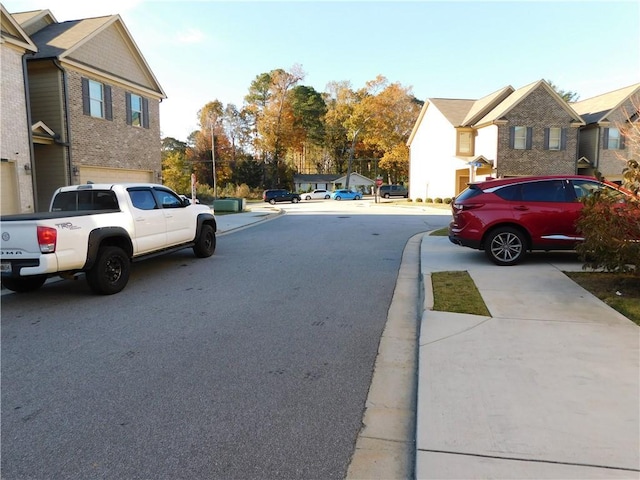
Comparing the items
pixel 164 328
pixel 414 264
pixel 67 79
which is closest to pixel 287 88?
pixel 67 79

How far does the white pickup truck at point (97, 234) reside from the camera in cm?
652

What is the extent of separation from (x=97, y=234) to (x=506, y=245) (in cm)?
745

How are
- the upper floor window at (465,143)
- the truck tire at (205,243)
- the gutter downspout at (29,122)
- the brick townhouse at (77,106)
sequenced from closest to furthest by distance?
1. the truck tire at (205,243)
2. the gutter downspout at (29,122)
3. the brick townhouse at (77,106)
4. the upper floor window at (465,143)

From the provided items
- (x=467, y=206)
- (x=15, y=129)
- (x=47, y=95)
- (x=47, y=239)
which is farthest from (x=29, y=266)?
(x=47, y=95)

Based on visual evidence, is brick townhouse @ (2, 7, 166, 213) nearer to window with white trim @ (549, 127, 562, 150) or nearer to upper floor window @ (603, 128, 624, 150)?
window with white trim @ (549, 127, 562, 150)

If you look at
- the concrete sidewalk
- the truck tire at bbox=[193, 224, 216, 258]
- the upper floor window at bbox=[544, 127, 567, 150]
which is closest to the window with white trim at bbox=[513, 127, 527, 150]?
the upper floor window at bbox=[544, 127, 567, 150]

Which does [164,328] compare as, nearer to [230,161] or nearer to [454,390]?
[454,390]

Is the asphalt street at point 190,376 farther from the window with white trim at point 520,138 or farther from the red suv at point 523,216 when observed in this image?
the window with white trim at point 520,138

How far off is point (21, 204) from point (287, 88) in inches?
2169

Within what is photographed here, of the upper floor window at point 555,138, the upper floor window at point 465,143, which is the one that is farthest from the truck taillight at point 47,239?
the upper floor window at point 555,138

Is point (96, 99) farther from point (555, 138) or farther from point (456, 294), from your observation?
point (555, 138)

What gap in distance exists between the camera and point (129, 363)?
4.60 meters

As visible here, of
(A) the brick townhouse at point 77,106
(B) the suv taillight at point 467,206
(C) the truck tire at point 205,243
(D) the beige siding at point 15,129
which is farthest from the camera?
(A) the brick townhouse at point 77,106

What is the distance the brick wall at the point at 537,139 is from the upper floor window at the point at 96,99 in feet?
84.1
